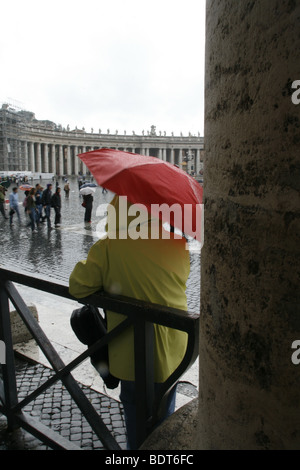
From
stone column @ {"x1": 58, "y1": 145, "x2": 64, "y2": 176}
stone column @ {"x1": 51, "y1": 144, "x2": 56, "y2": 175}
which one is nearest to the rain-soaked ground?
stone column @ {"x1": 51, "y1": 144, "x2": 56, "y2": 175}

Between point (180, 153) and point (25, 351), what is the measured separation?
329ft

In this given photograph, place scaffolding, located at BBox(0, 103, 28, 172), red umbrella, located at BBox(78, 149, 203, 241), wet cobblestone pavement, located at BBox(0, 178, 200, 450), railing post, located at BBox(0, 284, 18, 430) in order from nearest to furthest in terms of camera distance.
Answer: red umbrella, located at BBox(78, 149, 203, 241), railing post, located at BBox(0, 284, 18, 430), wet cobblestone pavement, located at BBox(0, 178, 200, 450), scaffolding, located at BBox(0, 103, 28, 172)

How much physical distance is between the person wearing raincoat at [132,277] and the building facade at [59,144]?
51.6m

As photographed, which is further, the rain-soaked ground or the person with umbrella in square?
the rain-soaked ground

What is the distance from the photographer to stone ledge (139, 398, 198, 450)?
164cm

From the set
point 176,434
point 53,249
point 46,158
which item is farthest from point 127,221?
point 46,158

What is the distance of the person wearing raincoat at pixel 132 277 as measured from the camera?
192 centimetres

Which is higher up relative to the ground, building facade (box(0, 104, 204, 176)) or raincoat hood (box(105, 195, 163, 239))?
building facade (box(0, 104, 204, 176))

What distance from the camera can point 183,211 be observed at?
2.04 meters

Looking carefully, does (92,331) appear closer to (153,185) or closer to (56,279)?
(56,279)

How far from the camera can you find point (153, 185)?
1891 millimetres

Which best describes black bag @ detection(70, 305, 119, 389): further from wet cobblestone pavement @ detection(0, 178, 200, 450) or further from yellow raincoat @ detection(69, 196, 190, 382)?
wet cobblestone pavement @ detection(0, 178, 200, 450)

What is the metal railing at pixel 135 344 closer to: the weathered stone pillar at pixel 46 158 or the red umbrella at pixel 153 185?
the red umbrella at pixel 153 185

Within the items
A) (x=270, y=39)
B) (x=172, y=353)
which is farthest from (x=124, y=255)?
(x=270, y=39)
